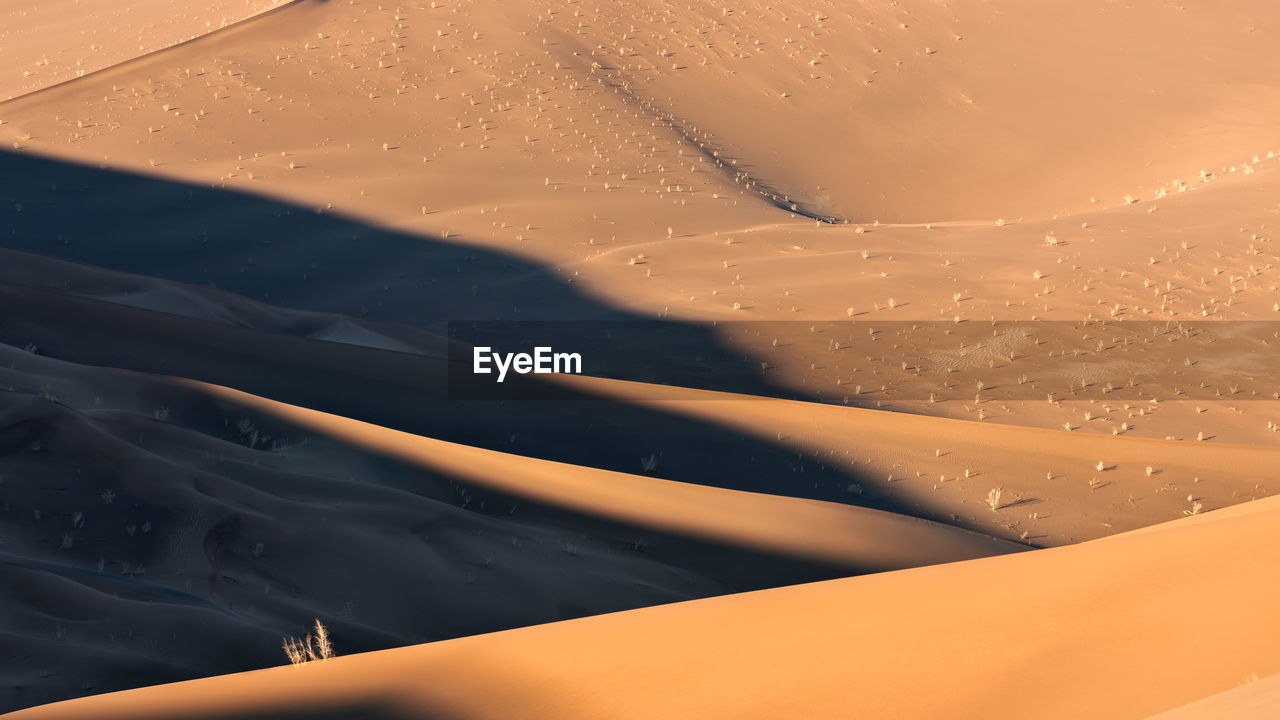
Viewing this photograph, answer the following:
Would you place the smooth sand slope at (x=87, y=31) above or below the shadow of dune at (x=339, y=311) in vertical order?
above

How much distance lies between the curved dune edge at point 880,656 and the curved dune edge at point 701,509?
411 centimetres

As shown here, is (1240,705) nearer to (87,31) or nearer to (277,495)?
(277,495)

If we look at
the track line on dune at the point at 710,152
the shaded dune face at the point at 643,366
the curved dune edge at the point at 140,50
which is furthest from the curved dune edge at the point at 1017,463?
the curved dune edge at the point at 140,50

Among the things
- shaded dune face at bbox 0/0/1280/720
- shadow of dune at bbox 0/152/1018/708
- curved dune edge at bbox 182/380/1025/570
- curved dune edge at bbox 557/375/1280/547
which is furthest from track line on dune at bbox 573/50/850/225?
curved dune edge at bbox 182/380/1025/570

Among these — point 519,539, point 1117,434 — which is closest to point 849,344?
point 1117,434

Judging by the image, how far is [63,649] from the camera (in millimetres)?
6379

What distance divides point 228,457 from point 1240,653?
8590mm

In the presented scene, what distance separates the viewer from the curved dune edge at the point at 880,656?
4805mm

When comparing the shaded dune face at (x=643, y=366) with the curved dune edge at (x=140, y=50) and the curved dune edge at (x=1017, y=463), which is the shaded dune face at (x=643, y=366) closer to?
the curved dune edge at (x=1017, y=463)

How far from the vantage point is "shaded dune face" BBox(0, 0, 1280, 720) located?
5785 mm

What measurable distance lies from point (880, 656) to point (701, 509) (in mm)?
6035

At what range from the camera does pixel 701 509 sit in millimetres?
11352

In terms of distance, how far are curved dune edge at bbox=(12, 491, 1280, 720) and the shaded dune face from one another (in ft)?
0.09

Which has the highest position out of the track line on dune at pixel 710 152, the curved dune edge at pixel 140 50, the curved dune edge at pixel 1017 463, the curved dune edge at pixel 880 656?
the curved dune edge at pixel 140 50
